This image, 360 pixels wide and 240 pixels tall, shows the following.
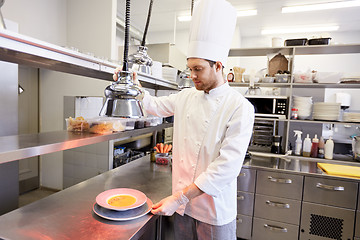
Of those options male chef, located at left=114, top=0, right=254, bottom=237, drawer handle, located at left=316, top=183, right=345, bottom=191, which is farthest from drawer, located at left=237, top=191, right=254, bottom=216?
male chef, located at left=114, top=0, right=254, bottom=237

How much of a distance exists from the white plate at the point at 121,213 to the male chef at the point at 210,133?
80mm

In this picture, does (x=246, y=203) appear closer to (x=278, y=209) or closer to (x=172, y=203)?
(x=278, y=209)

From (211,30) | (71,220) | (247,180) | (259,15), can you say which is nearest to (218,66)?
(211,30)

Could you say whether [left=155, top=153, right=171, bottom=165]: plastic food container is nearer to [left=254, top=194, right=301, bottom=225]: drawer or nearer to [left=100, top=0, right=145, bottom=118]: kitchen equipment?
[left=254, top=194, right=301, bottom=225]: drawer

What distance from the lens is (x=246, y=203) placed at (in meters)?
2.41

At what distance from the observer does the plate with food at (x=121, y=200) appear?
122cm

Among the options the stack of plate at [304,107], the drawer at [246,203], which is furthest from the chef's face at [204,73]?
the stack of plate at [304,107]

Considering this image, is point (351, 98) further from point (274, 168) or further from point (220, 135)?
point (220, 135)

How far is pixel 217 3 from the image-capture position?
1.42 metres

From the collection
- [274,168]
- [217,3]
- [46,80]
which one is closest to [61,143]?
[217,3]

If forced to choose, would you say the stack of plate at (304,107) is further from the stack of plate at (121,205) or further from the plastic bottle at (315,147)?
the stack of plate at (121,205)

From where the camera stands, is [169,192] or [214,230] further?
[169,192]

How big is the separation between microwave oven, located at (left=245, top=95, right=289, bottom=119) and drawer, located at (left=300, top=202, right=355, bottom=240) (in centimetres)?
106

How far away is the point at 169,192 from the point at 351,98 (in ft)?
17.7
